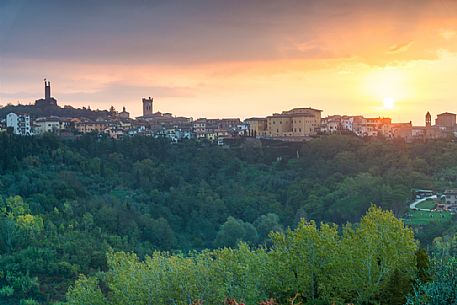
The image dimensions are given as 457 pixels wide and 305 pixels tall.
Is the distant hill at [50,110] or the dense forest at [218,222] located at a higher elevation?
the distant hill at [50,110]

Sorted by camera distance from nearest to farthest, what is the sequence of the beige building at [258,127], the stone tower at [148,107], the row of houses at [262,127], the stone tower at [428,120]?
1. the row of houses at [262,127]
2. the beige building at [258,127]
3. the stone tower at [428,120]
4. the stone tower at [148,107]

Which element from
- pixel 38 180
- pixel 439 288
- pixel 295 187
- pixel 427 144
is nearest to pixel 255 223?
pixel 295 187

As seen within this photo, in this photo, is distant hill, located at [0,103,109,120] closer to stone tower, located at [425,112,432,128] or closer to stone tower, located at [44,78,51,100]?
stone tower, located at [44,78,51,100]

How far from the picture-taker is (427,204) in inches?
807

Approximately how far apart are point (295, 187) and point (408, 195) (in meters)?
5.21

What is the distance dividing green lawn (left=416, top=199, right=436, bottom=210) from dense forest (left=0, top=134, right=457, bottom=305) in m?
0.51

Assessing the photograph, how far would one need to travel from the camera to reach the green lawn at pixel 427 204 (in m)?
20.2

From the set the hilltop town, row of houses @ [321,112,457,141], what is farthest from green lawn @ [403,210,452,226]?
row of houses @ [321,112,457,141]

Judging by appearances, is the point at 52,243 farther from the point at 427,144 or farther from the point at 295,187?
the point at 427,144

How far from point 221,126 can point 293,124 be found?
23.2 ft

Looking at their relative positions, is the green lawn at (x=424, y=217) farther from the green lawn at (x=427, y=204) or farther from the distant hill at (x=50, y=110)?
the distant hill at (x=50, y=110)

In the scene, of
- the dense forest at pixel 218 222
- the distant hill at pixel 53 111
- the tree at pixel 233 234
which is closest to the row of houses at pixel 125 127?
the distant hill at pixel 53 111

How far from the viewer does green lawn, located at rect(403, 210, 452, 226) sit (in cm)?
1839

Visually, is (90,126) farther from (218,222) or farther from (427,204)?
(427,204)
